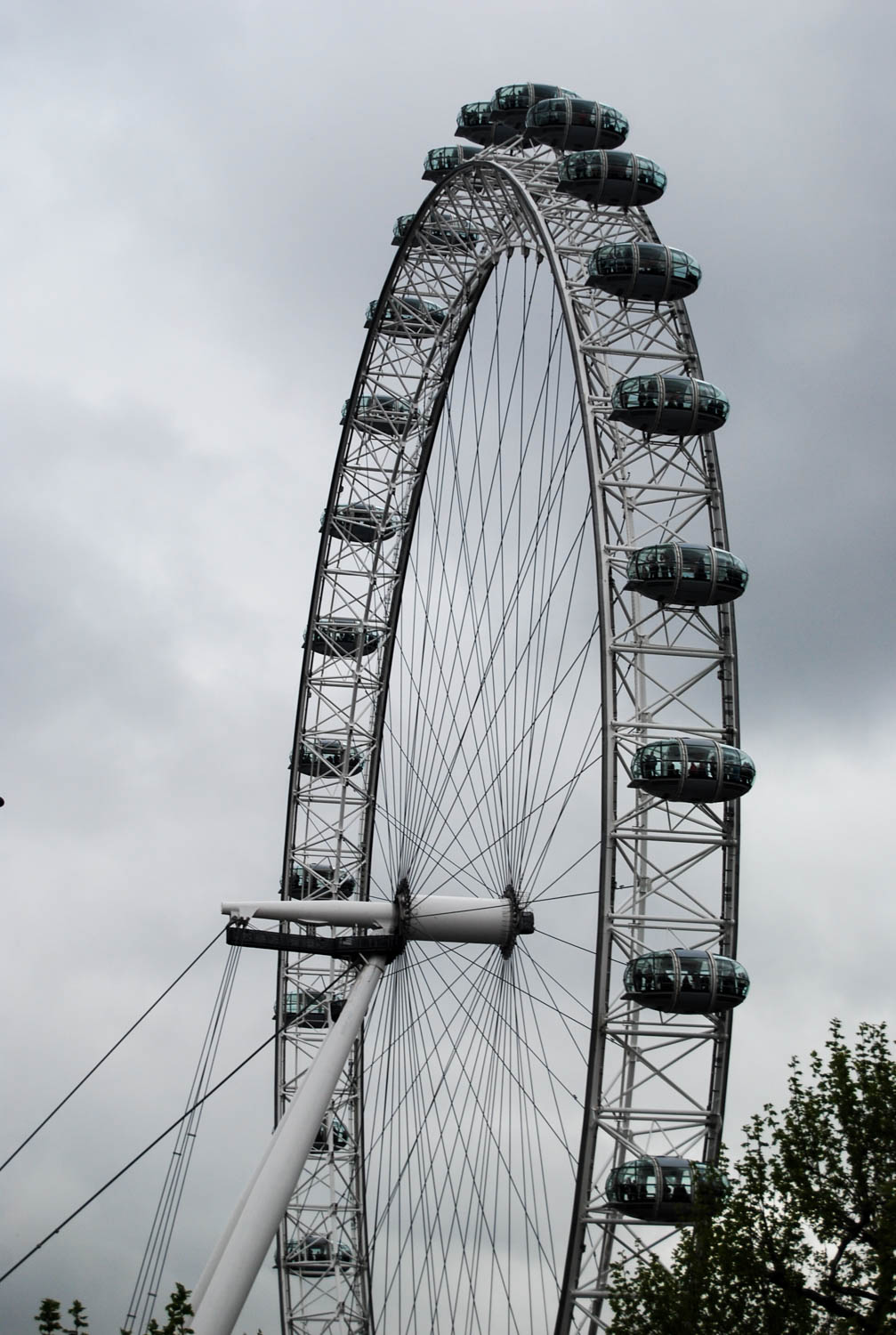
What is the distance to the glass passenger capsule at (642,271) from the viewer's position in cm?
3494

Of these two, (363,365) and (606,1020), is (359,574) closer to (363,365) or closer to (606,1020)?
(363,365)

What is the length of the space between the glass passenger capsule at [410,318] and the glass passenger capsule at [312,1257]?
2278 cm

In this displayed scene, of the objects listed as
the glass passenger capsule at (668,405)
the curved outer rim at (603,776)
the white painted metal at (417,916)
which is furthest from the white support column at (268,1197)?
the glass passenger capsule at (668,405)

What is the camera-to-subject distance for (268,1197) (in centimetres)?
3253

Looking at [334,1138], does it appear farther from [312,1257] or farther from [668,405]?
[668,405]

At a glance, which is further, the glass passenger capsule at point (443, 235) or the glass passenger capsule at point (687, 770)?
the glass passenger capsule at point (443, 235)

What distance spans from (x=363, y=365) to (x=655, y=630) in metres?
19.9

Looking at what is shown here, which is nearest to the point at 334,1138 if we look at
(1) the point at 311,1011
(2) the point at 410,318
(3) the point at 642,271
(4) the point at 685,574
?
(1) the point at 311,1011

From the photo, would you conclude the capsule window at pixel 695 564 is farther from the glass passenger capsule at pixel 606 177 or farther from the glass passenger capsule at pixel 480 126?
the glass passenger capsule at pixel 480 126

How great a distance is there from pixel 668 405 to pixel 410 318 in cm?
1752

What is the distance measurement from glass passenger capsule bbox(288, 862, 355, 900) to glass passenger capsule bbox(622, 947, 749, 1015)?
2074 cm

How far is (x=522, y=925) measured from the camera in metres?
33.7

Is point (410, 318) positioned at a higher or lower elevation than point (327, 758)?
higher

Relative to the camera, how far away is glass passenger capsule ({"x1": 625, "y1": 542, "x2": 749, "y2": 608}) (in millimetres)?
32812
